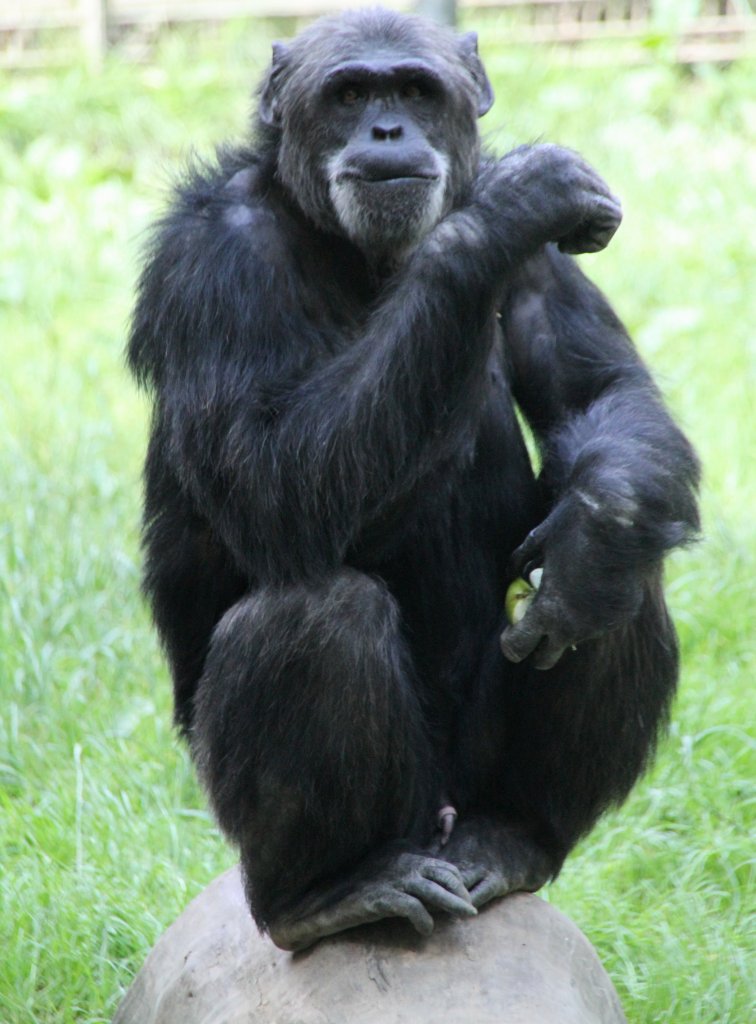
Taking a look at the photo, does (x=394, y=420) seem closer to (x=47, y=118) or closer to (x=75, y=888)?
(x=75, y=888)

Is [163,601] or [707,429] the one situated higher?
[163,601]

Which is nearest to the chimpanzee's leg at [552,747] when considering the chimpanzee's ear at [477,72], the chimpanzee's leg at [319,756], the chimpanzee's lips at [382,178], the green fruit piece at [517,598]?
the green fruit piece at [517,598]

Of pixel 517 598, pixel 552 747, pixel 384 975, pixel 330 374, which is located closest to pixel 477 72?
pixel 330 374

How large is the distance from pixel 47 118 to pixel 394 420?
→ 8680mm

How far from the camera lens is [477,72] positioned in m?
4.66

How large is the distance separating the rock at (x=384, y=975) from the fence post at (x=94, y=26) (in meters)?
9.98

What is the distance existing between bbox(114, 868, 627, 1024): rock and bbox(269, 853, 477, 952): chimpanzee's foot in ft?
0.22

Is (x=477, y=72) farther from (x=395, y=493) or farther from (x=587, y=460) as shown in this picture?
(x=395, y=493)

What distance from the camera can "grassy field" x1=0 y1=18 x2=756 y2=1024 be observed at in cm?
486

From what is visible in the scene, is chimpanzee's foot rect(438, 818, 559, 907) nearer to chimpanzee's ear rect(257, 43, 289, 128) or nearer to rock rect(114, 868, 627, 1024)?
rock rect(114, 868, 627, 1024)

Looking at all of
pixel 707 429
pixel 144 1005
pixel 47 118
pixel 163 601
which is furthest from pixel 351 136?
pixel 47 118

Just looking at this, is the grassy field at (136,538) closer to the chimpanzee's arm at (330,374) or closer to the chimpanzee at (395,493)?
the chimpanzee at (395,493)

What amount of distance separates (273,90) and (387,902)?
2.33 m

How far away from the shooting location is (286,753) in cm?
380
